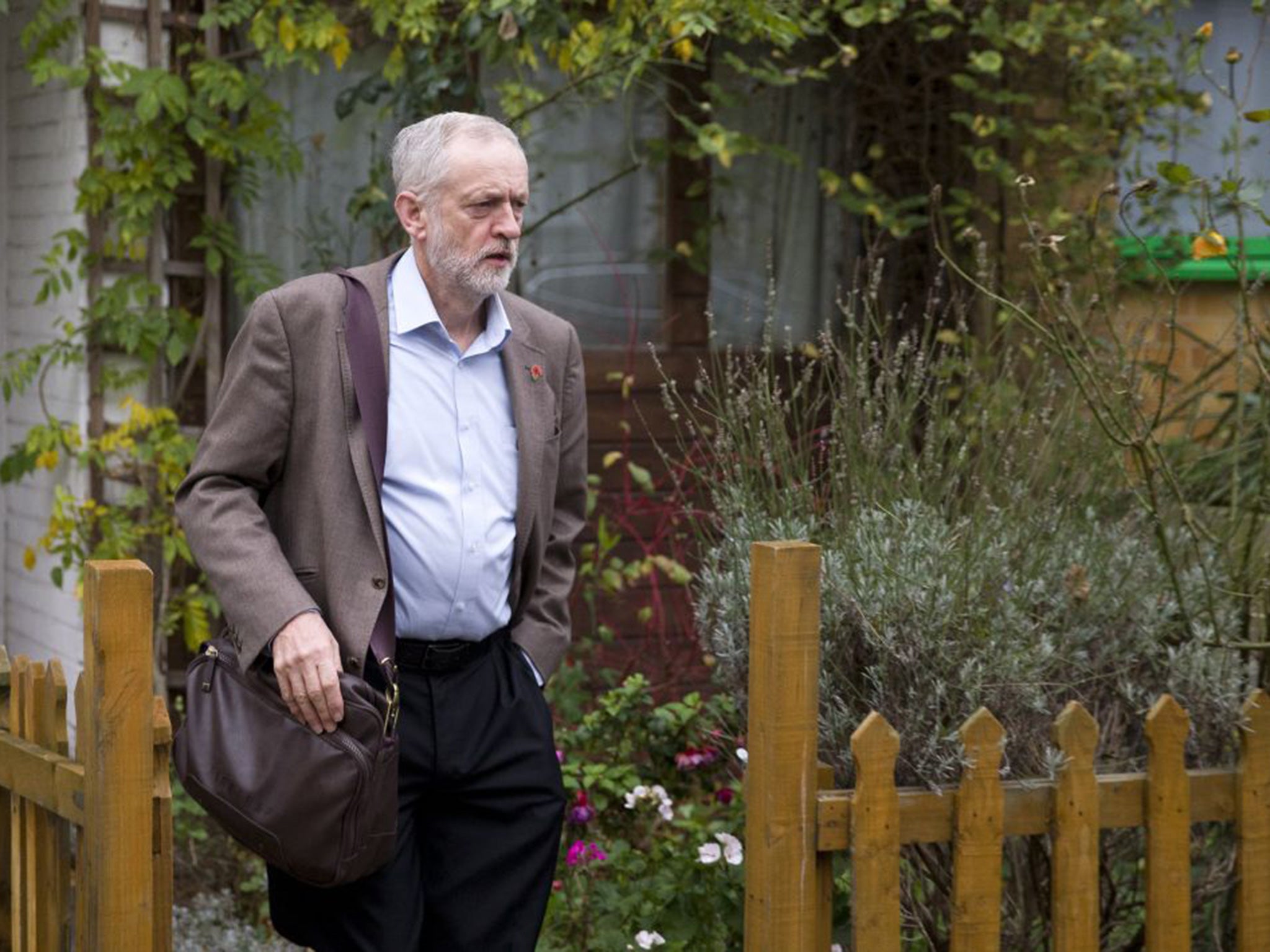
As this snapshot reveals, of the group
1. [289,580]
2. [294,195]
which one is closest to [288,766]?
[289,580]

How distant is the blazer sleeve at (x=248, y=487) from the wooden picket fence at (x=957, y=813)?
2.42ft

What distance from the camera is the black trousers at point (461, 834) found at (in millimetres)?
3111

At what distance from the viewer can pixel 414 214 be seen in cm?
319

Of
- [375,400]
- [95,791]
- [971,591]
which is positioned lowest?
[95,791]

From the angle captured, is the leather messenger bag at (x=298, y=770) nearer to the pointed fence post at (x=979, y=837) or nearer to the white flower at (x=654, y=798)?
the pointed fence post at (x=979, y=837)

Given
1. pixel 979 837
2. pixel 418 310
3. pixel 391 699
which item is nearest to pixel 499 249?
pixel 418 310

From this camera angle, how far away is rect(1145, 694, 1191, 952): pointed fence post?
327cm

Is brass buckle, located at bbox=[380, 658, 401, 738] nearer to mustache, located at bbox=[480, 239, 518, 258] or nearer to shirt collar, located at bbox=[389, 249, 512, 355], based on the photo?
shirt collar, located at bbox=[389, 249, 512, 355]

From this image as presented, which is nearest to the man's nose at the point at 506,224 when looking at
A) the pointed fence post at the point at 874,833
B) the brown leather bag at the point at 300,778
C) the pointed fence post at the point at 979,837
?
the brown leather bag at the point at 300,778

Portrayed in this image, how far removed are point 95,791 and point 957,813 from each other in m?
1.36

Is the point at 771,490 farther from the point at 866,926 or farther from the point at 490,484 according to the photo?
the point at 866,926

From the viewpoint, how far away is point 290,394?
3.06 metres

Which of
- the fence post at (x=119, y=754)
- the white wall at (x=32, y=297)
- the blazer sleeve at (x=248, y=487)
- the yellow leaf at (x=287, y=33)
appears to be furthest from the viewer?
the white wall at (x=32, y=297)

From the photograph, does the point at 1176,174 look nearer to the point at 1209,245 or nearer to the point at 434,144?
the point at 1209,245
